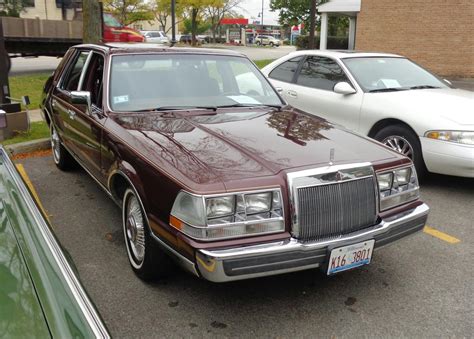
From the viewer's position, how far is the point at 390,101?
5766 mm

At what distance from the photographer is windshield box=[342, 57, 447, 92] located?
20.3ft

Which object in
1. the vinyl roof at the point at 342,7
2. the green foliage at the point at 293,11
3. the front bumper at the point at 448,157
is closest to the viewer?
the front bumper at the point at 448,157

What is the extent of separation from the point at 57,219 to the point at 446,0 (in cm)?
2074

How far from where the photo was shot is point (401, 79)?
6.34 metres

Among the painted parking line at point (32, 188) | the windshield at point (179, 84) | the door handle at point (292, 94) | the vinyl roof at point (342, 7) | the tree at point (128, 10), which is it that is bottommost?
the painted parking line at point (32, 188)

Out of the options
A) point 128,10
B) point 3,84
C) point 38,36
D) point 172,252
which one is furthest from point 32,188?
point 128,10

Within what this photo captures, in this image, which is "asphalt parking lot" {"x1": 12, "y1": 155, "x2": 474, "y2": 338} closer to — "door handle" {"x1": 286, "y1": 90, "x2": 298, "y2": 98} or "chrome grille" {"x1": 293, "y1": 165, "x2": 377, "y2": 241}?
"chrome grille" {"x1": 293, "y1": 165, "x2": 377, "y2": 241}

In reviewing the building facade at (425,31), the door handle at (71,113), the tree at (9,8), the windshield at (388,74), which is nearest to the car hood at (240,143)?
the door handle at (71,113)

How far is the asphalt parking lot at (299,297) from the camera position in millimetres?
2891

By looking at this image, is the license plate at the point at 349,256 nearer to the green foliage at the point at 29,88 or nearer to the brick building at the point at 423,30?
the green foliage at the point at 29,88

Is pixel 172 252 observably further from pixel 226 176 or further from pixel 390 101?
pixel 390 101

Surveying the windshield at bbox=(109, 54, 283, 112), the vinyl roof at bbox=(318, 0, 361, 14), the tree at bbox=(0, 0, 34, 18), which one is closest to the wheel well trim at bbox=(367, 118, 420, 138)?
the windshield at bbox=(109, 54, 283, 112)

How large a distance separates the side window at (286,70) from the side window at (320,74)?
158 mm

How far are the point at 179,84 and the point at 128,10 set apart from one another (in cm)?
4129
